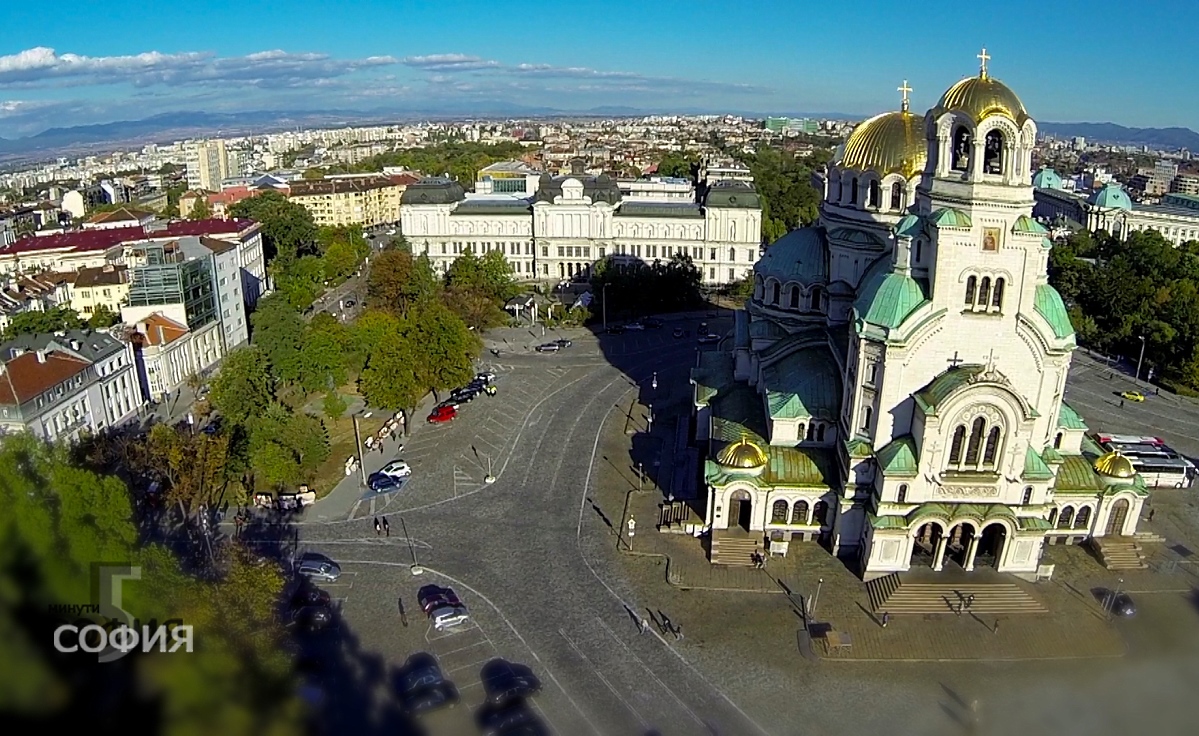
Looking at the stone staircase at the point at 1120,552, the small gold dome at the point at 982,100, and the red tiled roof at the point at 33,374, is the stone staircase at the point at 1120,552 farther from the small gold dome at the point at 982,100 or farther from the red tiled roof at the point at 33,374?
the red tiled roof at the point at 33,374

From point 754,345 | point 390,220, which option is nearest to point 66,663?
point 754,345

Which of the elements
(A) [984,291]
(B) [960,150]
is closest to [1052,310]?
(A) [984,291]

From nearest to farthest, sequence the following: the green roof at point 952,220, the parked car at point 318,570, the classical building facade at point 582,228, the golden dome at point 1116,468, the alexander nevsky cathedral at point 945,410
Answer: the green roof at point 952,220 < the alexander nevsky cathedral at point 945,410 < the parked car at point 318,570 < the golden dome at point 1116,468 < the classical building facade at point 582,228

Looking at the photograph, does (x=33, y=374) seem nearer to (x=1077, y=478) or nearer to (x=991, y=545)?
(x=991, y=545)

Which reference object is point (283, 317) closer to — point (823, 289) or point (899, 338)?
point (823, 289)

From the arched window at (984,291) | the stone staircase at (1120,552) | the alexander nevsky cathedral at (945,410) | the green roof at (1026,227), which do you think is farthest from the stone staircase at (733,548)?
the green roof at (1026,227)
